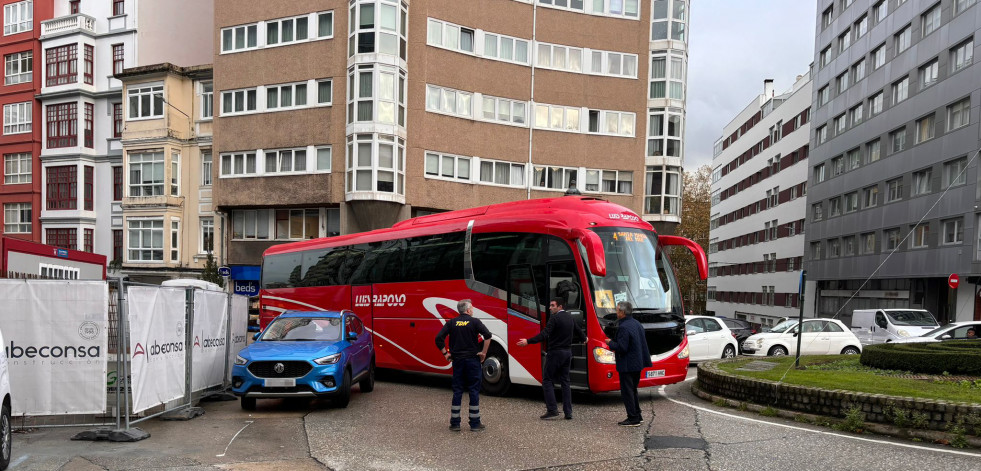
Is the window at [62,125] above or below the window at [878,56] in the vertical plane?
below

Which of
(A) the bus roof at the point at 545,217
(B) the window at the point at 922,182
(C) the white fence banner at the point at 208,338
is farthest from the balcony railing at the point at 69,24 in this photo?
(B) the window at the point at 922,182

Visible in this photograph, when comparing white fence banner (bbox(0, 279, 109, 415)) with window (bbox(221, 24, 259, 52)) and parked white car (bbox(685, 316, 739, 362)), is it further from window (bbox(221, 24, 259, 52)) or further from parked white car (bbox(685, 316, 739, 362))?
window (bbox(221, 24, 259, 52))

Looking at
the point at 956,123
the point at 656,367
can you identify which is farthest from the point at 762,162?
the point at 656,367

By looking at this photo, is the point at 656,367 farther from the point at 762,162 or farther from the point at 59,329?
the point at 762,162

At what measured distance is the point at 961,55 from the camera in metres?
37.8

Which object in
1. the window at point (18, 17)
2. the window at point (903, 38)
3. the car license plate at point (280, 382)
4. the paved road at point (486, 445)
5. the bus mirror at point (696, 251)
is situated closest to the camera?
the paved road at point (486, 445)

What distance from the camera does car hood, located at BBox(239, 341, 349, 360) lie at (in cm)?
1173

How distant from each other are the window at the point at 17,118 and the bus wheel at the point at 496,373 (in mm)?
41427

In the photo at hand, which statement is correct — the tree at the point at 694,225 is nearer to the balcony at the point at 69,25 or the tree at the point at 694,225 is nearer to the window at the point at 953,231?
the window at the point at 953,231

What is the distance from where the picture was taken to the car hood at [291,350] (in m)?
11.7

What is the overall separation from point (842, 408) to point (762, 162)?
6478cm

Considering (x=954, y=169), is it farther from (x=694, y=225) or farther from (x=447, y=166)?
(x=694, y=225)

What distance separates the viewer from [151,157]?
3878 cm

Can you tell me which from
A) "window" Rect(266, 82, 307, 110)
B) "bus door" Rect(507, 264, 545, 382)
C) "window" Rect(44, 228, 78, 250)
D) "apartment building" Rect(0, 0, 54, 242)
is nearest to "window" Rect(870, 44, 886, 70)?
"window" Rect(266, 82, 307, 110)
